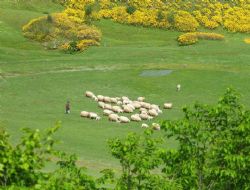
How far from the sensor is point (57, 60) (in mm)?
77625

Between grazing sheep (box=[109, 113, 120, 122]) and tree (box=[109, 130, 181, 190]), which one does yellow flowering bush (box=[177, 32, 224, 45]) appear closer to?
grazing sheep (box=[109, 113, 120, 122])

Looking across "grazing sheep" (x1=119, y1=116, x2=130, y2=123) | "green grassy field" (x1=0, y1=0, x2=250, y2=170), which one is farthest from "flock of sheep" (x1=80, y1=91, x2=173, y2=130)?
"green grassy field" (x1=0, y1=0, x2=250, y2=170)

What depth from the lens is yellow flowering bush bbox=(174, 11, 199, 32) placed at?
109062 mm

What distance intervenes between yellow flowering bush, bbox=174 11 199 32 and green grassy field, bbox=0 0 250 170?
25.1 ft

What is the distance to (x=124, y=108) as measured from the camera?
5650 centimetres

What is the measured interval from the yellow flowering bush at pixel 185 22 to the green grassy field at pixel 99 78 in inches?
301

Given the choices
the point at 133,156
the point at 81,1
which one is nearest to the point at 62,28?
the point at 81,1

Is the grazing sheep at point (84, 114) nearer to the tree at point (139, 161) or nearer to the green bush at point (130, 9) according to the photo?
the tree at point (139, 161)

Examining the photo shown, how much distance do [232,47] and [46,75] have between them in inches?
1432

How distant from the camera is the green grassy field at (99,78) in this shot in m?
48.0

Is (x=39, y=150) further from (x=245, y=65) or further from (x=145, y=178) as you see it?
(x=245, y=65)

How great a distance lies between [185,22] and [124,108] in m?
57.7

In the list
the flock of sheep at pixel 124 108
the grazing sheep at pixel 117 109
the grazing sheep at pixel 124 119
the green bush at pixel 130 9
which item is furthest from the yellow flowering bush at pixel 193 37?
the grazing sheep at pixel 124 119

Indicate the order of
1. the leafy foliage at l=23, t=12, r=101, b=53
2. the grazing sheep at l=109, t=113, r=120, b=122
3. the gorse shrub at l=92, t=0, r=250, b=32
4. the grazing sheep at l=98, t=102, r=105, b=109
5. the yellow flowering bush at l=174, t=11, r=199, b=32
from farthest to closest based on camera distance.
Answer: the gorse shrub at l=92, t=0, r=250, b=32
the yellow flowering bush at l=174, t=11, r=199, b=32
the leafy foliage at l=23, t=12, r=101, b=53
the grazing sheep at l=98, t=102, r=105, b=109
the grazing sheep at l=109, t=113, r=120, b=122
